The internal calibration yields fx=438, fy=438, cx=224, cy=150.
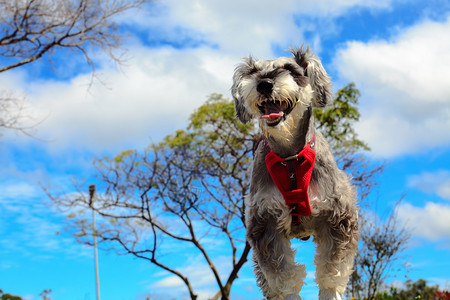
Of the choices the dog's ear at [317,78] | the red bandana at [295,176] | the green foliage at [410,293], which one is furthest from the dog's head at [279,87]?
the green foliage at [410,293]

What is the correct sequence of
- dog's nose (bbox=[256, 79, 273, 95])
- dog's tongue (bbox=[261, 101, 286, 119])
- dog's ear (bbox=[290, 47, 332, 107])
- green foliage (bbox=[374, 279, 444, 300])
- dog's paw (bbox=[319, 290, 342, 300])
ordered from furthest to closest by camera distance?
green foliage (bbox=[374, 279, 444, 300])
dog's paw (bbox=[319, 290, 342, 300])
dog's ear (bbox=[290, 47, 332, 107])
dog's tongue (bbox=[261, 101, 286, 119])
dog's nose (bbox=[256, 79, 273, 95])

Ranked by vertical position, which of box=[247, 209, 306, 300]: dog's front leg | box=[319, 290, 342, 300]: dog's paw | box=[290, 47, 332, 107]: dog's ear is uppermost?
box=[290, 47, 332, 107]: dog's ear

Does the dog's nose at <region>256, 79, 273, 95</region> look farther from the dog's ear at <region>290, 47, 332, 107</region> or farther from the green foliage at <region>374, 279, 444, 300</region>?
the green foliage at <region>374, 279, 444, 300</region>

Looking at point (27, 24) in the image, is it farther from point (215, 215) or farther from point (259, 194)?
point (259, 194)

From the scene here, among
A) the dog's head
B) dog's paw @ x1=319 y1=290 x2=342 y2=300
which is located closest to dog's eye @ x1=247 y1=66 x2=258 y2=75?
the dog's head

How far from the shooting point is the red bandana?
13.0 feet

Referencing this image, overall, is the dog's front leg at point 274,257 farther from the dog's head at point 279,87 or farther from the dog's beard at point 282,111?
the dog's head at point 279,87

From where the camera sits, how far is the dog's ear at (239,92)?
3801 millimetres

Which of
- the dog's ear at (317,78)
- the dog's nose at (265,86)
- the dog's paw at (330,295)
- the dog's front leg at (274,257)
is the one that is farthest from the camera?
the dog's paw at (330,295)

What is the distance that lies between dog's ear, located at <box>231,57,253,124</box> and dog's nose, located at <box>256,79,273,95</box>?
0.22 meters

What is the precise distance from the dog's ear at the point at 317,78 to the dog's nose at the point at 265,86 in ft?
1.43

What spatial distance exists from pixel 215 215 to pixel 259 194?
13469 millimetres

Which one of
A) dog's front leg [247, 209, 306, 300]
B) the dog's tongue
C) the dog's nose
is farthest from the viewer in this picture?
dog's front leg [247, 209, 306, 300]

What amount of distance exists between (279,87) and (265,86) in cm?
11
